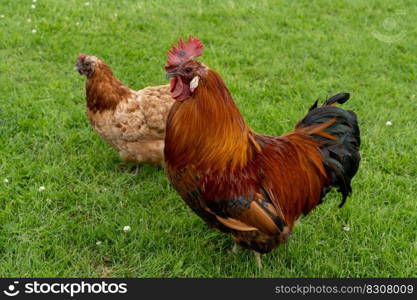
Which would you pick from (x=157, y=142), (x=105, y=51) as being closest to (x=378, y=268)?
(x=157, y=142)

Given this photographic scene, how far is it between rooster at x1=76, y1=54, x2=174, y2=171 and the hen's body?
0.95 m

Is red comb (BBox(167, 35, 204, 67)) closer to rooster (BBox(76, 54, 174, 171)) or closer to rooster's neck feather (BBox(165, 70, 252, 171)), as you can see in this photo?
rooster's neck feather (BBox(165, 70, 252, 171))

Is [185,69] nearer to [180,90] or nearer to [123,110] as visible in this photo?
[180,90]

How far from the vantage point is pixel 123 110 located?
4000 mm

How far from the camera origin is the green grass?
3629mm

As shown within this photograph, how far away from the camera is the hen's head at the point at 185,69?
9.23ft

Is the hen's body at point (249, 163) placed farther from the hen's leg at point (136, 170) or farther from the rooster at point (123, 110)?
the hen's leg at point (136, 170)

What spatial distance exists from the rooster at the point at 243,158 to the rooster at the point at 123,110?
0.95 metres

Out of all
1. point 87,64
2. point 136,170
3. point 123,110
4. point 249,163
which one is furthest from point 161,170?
point 249,163

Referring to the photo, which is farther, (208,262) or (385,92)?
(385,92)

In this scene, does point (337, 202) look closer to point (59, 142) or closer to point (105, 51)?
point (59, 142)

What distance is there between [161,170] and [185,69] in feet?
6.09

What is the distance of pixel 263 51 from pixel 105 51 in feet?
7.66

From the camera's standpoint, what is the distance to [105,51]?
20.2ft
